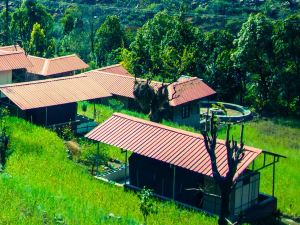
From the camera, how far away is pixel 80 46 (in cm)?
5753

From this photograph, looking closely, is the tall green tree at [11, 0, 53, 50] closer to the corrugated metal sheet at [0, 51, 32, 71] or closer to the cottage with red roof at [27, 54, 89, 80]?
the cottage with red roof at [27, 54, 89, 80]

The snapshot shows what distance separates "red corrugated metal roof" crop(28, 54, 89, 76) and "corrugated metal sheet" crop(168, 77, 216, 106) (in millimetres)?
8752

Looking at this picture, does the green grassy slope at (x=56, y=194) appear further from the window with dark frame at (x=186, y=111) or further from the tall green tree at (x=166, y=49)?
the tall green tree at (x=166, y=49)

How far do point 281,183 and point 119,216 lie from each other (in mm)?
10026

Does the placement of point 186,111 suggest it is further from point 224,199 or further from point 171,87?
point 224,199

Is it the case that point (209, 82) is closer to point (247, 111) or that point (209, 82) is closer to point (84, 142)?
point (247, 111)

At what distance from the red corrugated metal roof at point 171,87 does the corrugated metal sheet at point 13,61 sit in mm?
4700

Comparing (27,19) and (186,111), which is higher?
(27,19)

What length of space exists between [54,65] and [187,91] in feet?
33.7

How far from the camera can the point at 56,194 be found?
22.2 metres

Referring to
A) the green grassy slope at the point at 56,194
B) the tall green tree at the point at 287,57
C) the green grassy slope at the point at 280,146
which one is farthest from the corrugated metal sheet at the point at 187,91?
the green grassy slope at the point at 56,194

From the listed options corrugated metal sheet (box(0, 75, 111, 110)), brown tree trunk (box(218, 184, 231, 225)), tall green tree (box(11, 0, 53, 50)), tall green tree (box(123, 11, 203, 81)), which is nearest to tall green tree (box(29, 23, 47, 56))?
tall green tree (box(11, 0, 53, 50))

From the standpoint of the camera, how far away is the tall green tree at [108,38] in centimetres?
5219

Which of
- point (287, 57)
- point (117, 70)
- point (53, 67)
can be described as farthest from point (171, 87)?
point (287, 57)
